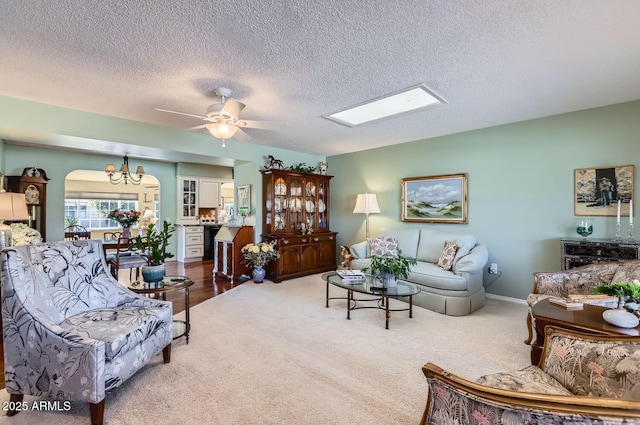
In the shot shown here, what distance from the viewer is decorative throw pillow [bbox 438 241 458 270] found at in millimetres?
4043

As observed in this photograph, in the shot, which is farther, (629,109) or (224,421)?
(629,109)

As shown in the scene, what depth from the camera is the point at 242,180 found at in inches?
236

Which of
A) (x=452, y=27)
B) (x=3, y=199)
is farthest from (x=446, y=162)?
(x=3, y=199)

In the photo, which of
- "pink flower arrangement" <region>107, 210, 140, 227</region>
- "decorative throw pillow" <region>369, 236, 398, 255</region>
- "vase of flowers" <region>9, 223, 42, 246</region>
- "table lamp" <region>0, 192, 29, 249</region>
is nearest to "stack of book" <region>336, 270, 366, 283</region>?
"decorative throw pillow" <region>369, 236, 398, 255</region>

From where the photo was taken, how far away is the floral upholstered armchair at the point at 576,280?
2.67m

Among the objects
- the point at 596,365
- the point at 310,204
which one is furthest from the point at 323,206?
the point at 596,365

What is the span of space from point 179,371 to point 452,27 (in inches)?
126

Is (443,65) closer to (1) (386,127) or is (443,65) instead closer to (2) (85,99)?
(1) (386,127)

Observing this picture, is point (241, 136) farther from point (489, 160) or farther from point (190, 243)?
point (489, 160)

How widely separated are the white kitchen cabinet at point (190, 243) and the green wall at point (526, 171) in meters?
5.24

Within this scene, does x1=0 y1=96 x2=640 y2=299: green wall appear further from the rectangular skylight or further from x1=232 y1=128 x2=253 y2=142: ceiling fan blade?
the rectangular skylight

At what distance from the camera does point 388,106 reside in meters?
3.64

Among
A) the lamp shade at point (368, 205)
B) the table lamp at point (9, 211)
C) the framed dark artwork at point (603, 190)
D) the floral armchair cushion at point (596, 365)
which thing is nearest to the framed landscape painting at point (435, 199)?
the lamp shade at point (368, 205)

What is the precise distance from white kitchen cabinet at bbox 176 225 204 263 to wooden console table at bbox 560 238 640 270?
7222 mm
